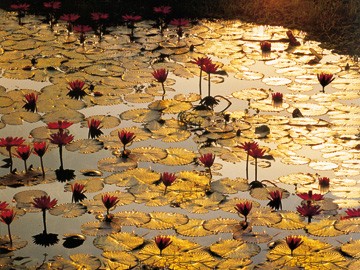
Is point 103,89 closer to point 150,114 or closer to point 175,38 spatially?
point 150,114

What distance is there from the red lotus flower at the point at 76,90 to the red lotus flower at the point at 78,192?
1.59 m

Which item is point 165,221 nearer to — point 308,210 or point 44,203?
point 44,203

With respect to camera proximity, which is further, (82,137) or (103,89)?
(103,89)

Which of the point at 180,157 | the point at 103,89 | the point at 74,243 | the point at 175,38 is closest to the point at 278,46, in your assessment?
the point at 175,38

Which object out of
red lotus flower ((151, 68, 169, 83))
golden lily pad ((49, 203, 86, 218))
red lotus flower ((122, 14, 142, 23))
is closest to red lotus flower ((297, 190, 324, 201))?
golden lily pad ((49, 203, 86, 218))

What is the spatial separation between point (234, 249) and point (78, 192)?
107 cm

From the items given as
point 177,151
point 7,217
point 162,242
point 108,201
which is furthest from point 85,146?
point 162,242

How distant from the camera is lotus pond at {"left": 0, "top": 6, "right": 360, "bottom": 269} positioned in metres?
4.91

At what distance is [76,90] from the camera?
23.0 feet

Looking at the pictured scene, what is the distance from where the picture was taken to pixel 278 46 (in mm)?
8164

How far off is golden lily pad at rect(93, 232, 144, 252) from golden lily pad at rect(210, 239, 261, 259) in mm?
409

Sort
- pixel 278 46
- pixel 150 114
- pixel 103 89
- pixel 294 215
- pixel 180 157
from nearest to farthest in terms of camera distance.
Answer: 1. pixel 294 215
2. pixel 180 157
3. pixel 150 114
4. pixel 103 89
5. pixel 278 46

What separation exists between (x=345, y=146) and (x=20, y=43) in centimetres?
340

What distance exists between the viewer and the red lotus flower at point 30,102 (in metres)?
6.65
